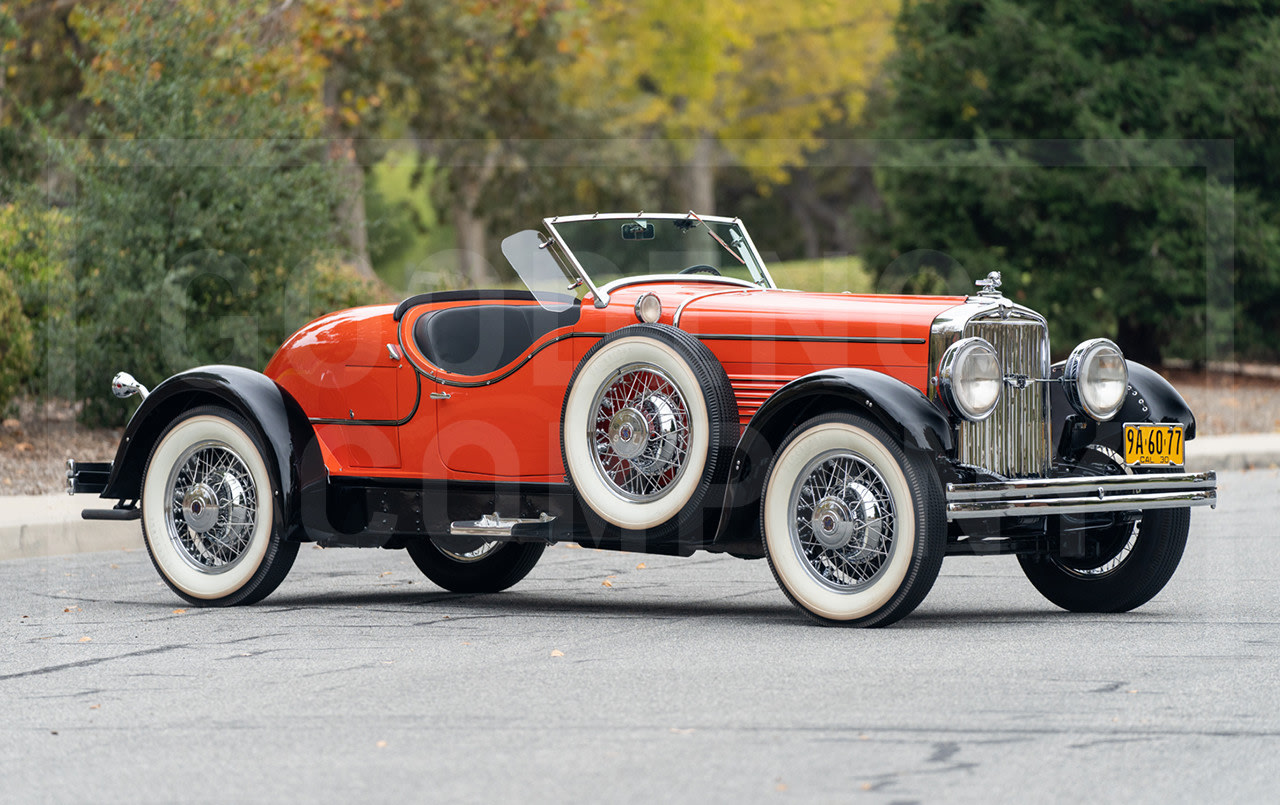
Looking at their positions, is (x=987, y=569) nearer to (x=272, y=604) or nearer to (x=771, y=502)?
(x=771, y=502)

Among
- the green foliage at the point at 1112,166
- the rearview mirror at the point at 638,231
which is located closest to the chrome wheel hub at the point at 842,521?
the rearview mirror at the point at 638,231

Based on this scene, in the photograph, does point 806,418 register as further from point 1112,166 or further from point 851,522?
point 1112,166

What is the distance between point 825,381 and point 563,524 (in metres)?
1.58

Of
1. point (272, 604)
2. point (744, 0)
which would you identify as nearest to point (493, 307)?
point (272, 604)

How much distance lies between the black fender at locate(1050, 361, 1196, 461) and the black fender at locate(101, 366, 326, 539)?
3668 mm

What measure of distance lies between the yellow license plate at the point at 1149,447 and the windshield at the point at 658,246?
2114 millimetres

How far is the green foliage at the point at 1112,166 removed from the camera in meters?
24.1

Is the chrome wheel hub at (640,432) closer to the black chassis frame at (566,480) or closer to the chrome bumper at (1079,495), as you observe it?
the black chassis frame at (566,480)

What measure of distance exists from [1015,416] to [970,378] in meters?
0.54

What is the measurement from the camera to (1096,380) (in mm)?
7730

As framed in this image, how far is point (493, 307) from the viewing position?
8.52 meters

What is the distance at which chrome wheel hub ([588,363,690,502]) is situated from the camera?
7543 mm

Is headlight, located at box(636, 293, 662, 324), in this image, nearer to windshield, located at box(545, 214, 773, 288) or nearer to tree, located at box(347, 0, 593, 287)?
windshield, located at box(545, 214, 773, 288)

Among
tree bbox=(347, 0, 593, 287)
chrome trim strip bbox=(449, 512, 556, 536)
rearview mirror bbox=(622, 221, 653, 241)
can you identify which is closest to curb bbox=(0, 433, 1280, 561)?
chrome trim strip bbox=(449, 512, 556, 536)
